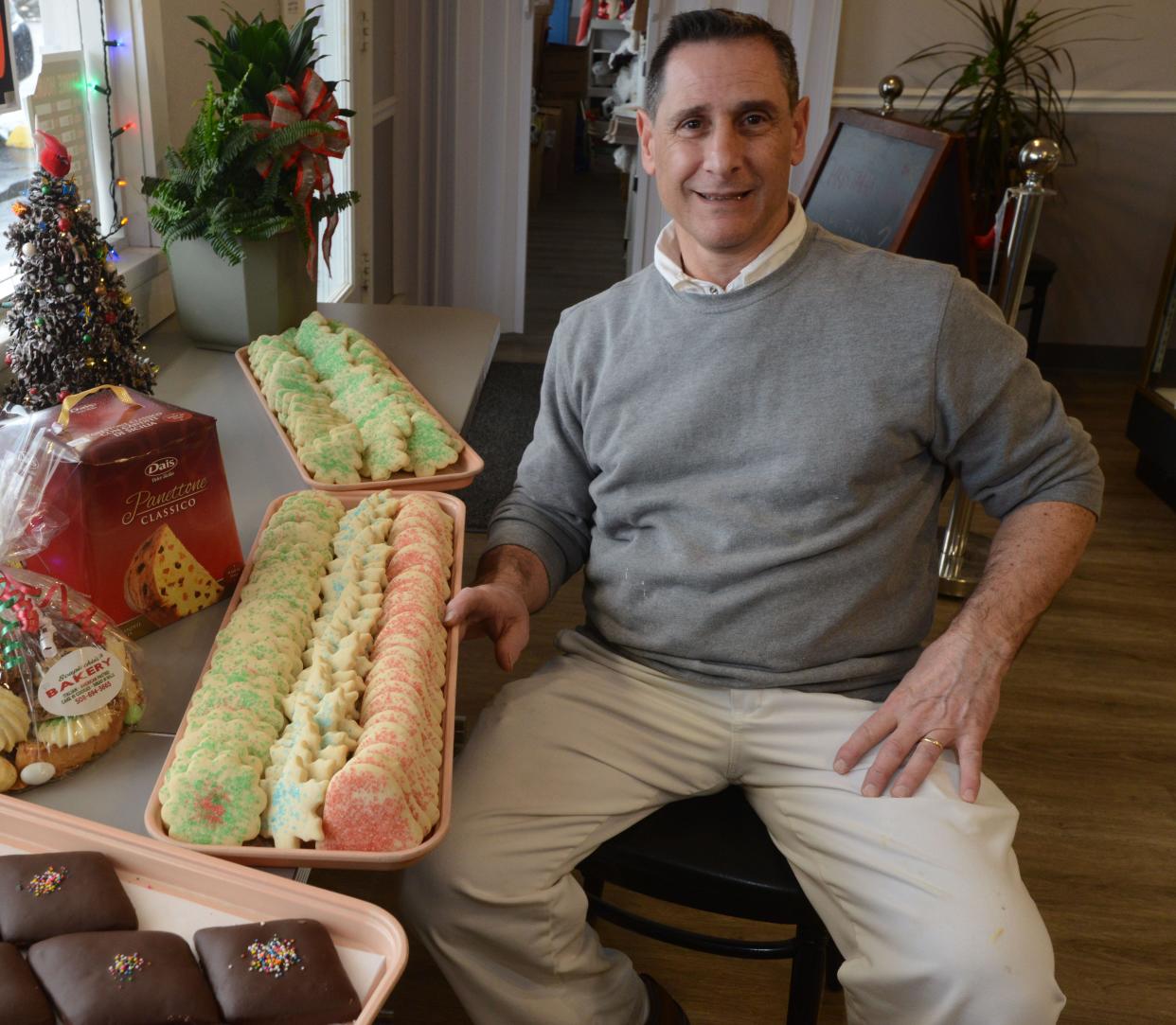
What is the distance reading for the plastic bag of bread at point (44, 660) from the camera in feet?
3.05

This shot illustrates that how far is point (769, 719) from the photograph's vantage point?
1.36 m

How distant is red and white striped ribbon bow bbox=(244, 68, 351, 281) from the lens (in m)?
1.79

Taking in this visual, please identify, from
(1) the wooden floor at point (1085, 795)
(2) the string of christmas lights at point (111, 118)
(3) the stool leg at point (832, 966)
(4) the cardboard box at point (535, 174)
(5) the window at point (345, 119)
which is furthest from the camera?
(4) the cardboard box at point (535, 174)

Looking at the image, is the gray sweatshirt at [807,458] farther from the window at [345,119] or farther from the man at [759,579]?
the window at [345,119]

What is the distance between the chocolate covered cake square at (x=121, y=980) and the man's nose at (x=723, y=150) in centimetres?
110

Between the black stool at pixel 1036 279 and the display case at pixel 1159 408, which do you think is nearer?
the display case at pixel 1159 408

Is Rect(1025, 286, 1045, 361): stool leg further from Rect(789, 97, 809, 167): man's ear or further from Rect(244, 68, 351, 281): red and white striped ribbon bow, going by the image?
Rect(244, 68, 351, 281): red and white striped ribbon bow

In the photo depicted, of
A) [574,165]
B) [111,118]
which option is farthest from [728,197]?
[574,165]

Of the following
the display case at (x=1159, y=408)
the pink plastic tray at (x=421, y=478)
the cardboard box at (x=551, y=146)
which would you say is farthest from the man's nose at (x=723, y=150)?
the cardboard box at (x=551, y=146)

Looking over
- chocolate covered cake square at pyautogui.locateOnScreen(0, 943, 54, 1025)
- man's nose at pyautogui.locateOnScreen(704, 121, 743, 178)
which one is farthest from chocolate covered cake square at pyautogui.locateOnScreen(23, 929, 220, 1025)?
man's nose at pyautogui.locateOnScreen(704, 121, 743, 178)

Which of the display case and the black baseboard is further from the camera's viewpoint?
the black baseboard

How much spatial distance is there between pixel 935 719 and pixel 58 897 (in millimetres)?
901

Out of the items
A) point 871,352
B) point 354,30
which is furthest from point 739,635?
point 354,30

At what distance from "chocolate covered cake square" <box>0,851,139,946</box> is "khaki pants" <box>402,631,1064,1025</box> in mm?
471
